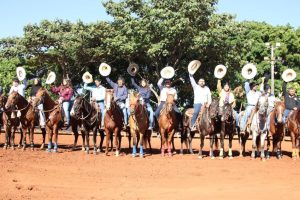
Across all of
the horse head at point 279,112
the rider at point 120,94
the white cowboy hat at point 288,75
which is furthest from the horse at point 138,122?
the white cowboy hat at point 288,75

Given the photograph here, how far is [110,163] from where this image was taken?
17625 millimetres

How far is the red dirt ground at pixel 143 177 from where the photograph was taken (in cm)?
1165

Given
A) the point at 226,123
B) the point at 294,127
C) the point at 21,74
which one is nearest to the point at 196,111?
the point at 226,123

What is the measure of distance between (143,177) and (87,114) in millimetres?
7247

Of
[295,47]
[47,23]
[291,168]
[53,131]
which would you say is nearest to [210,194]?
[291,168]

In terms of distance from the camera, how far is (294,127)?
19.8 m

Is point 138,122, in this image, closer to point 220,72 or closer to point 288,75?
point 220,72

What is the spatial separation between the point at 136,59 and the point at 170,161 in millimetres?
23217

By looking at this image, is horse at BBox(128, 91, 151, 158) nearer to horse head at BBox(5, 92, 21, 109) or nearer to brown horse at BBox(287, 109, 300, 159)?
horse head at BBox(5, 92, 21, 109)

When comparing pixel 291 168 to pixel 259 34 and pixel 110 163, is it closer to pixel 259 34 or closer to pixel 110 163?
pixel 110 163

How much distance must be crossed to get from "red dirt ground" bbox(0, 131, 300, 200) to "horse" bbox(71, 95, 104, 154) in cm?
159

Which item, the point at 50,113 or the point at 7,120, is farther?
the point at 7,120

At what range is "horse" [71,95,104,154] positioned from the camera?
20.7 meters

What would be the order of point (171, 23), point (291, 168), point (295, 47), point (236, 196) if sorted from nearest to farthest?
point (236, 196), point (291, 168), point (171, 23), point (295, 47)
